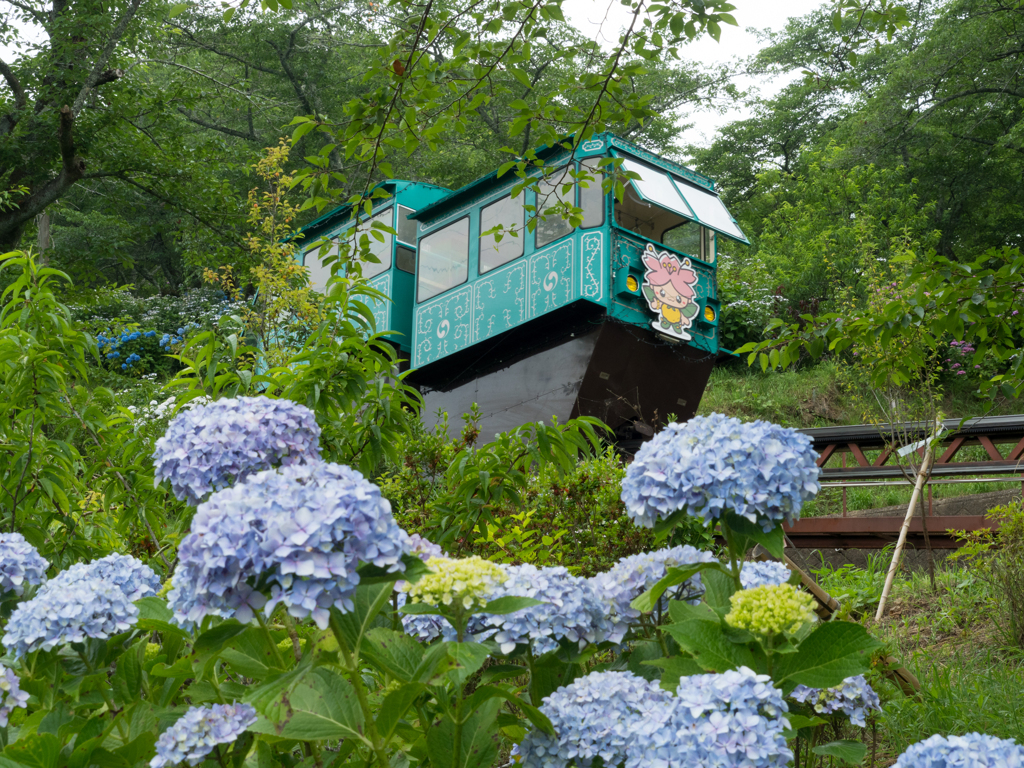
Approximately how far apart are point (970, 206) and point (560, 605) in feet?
71.6

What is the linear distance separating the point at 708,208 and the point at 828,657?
10137 mm

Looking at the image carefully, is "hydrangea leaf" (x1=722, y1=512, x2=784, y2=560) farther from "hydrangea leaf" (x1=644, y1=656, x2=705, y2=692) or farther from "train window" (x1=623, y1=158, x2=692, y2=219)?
"train window" (x1=623, y1=158, x2=692, y2=219)

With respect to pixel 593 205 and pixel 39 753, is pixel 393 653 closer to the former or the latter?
pixel 39 753

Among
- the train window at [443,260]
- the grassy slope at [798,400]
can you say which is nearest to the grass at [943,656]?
the train window at [443,260]

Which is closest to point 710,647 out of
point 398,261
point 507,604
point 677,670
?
point 677,670

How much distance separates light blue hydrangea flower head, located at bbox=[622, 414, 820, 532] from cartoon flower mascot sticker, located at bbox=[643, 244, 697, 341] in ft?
28.9

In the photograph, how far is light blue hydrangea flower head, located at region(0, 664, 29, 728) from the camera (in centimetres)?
149

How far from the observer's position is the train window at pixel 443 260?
11477mm

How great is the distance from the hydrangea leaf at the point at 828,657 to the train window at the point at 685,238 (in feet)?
32.3

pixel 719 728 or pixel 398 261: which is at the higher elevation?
pixel 398 261

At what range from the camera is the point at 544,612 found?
1.54m

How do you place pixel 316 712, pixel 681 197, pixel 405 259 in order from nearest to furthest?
pixel 316 712
pixel 681 197
pixel 405 259

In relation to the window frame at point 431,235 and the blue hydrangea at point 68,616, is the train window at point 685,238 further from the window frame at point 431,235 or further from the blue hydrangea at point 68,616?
the blue hydrangea at point 68,616

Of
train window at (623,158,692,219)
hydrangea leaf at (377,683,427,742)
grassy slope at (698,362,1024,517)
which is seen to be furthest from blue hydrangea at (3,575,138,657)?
grassy slope at (698,362,1024,517)
